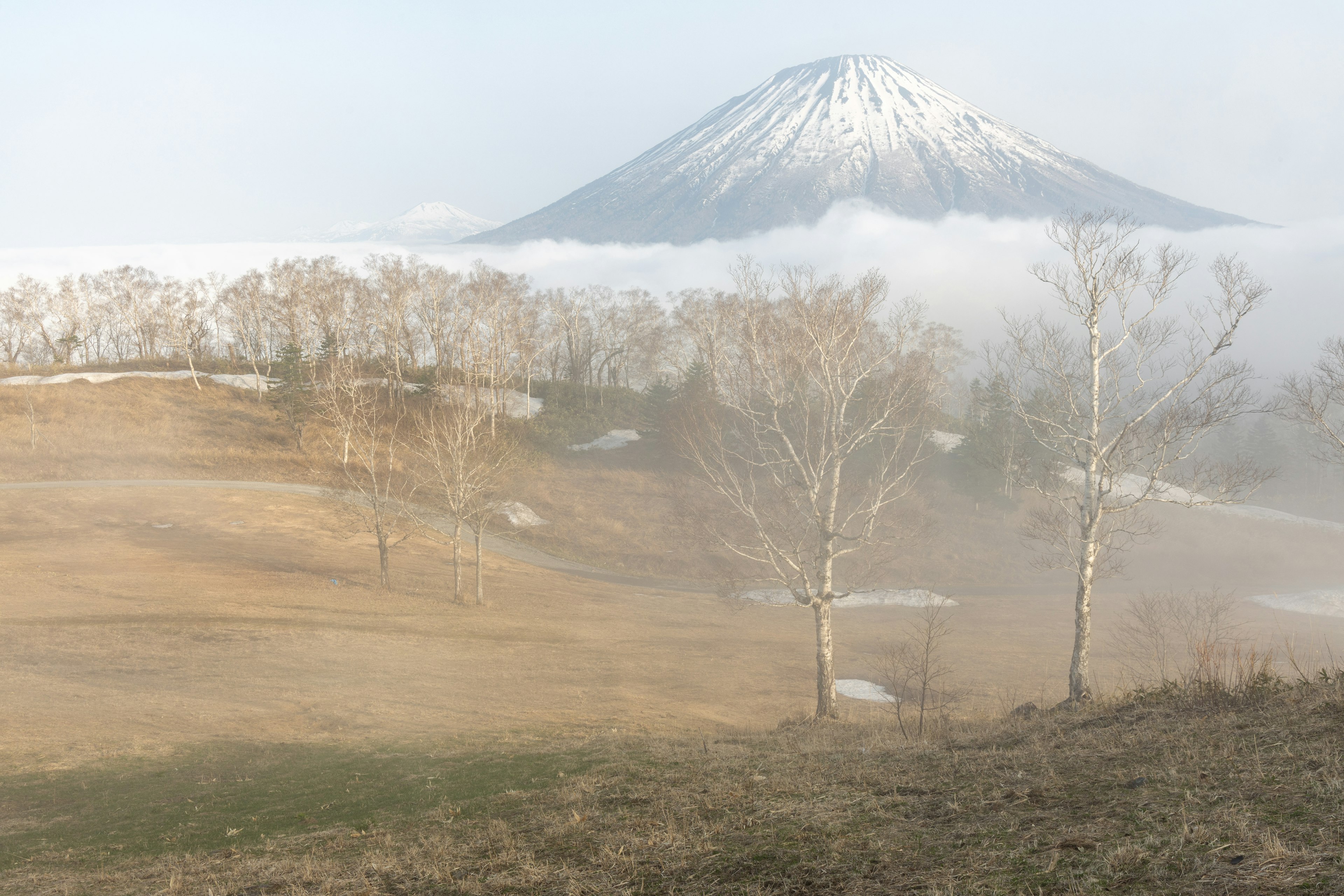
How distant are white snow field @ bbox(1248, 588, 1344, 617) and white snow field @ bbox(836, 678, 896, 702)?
3233cm

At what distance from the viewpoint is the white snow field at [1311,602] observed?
42344 millimetres

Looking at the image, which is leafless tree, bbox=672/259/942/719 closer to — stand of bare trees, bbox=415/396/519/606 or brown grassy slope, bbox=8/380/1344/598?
stand of bare trees, bbox=415/396/519/606

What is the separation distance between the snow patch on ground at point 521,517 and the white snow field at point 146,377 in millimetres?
32002

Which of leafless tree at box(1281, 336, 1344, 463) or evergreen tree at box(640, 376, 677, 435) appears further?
evergreen tree at box(640, 376, 677, 435)

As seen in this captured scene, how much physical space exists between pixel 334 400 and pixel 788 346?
26.7 metres

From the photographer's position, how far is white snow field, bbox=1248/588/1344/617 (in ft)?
139

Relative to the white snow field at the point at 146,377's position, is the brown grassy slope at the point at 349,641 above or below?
below

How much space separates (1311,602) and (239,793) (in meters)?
55.3

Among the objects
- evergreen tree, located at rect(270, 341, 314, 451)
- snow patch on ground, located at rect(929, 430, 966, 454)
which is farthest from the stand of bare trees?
snow patch on ground, located at rect(929, 430, 966, 454)

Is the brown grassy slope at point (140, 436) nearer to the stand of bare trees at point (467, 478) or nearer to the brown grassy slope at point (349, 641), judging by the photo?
the brown grassy slope at point (349, 641)

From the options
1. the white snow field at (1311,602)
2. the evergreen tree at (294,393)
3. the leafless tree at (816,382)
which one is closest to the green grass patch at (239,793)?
the leafless tree at (816,382)

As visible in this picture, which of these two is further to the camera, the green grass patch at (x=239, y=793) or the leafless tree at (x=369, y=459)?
the leafless tree at (x=369, y=459)

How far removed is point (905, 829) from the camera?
612 cm

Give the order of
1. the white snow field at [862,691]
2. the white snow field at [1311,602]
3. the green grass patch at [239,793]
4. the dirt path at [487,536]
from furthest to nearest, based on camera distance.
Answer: the dirt path at [487,536]
the white snow field at [1311,602]
the white snow field at [862,691]
the green grass patch at [239,793]
